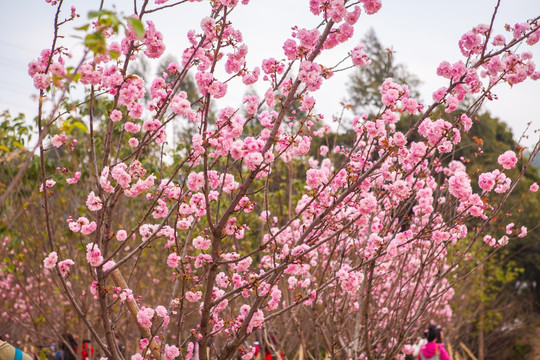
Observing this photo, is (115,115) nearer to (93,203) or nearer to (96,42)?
(93,203)

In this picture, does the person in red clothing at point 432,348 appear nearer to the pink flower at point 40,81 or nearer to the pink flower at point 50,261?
the pink flower at point 50,261

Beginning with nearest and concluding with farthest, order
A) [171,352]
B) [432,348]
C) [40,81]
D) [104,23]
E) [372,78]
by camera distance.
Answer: [104,23] < [40,81] < [171,352] < [432,348] < [372,78]

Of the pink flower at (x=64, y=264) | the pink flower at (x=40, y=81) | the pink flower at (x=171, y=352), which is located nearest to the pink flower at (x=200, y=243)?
the pink flower at (x=171, y=352)

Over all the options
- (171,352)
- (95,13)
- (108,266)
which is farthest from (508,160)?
(95,13)

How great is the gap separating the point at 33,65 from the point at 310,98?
1386mm

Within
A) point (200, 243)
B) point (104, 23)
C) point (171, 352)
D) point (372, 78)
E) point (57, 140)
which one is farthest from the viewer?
point (372, 78)

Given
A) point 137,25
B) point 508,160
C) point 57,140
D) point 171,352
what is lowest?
point 171,352

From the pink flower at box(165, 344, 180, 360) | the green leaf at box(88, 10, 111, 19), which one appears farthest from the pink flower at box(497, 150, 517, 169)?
the green leaf at box(88, 10, 111, 19)

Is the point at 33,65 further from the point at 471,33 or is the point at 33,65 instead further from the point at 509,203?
the point at 509,203

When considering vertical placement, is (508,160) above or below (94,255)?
below

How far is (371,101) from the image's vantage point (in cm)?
2245

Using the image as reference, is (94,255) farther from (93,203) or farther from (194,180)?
(194,180)

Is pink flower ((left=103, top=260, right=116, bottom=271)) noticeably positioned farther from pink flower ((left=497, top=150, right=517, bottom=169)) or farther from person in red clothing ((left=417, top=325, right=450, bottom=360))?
person in red clothing ((left=417, top=325, right=450, bottom=360))

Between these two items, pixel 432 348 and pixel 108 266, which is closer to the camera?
pixel 108 266
